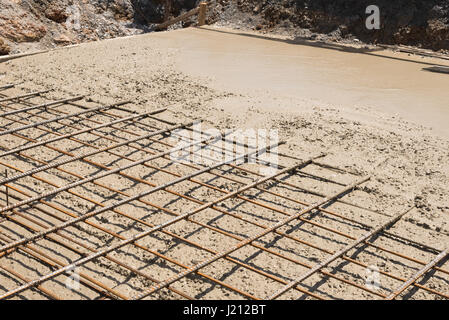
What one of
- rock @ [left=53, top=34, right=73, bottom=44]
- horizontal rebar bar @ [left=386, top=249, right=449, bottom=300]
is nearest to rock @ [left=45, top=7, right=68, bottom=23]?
rock @ [left=53, top=34, right=73, bottom=44]

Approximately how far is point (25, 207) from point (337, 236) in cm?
192

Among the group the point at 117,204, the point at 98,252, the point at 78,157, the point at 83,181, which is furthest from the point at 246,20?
the point at 98,252

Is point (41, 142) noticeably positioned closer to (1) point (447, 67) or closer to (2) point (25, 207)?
(2) point (25, 207)

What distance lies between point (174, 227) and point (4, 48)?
5766 millimetres

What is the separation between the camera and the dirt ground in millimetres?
4023

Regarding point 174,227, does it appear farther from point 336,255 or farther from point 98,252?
point 336,255

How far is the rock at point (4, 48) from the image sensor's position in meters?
8.16

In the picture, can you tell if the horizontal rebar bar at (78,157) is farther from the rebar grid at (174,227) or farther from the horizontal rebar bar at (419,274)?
the horizontal rebar bar at (419,274)

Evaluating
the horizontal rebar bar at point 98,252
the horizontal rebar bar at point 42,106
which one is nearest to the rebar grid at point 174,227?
the horizontal rebar bar at point 98,252

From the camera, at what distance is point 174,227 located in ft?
11.6

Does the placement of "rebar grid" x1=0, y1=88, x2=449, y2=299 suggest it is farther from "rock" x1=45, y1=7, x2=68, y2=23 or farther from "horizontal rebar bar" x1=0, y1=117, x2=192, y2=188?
"rock" x1=45, y1=7, x2=68, y2=23

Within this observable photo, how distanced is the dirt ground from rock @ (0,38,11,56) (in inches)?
34.7
